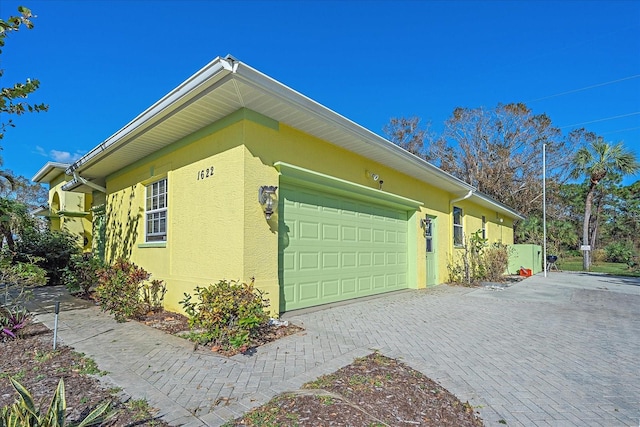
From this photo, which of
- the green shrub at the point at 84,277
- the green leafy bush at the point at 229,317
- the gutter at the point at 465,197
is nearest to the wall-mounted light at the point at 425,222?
the gutter at the point at 465,197

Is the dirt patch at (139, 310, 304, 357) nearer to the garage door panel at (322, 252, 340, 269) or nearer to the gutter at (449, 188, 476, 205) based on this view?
the garage door panel at (322, 252, 340, 269)

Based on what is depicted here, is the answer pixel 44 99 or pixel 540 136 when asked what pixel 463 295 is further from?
pixel 540 136

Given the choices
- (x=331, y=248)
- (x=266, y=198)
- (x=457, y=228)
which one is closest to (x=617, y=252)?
(x=457, y=228)

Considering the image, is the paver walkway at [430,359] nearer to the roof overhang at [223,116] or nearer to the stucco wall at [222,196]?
the stucco wall at [222,196]

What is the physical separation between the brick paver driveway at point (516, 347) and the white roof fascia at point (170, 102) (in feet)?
12.6

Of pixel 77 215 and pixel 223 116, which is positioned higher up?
pixel 223 116

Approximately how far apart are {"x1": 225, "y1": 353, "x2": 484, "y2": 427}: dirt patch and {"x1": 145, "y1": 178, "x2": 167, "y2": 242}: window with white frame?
539 cm

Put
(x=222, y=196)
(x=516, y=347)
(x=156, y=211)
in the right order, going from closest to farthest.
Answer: (x=516, y=347), (x=222, y=196), (x=156, y=211)

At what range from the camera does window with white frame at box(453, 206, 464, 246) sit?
13.1 meters

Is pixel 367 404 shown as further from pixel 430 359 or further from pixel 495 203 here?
pixel 495 203

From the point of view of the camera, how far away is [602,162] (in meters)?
20.8

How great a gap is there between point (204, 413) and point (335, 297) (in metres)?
4.77

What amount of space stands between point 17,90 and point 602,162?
26.5 metres

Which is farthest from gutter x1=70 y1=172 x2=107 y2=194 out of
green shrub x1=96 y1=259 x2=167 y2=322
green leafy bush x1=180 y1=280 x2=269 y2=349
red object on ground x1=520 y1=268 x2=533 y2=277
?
red object on ground x1=520 y1=268 x2=533 y2=277
